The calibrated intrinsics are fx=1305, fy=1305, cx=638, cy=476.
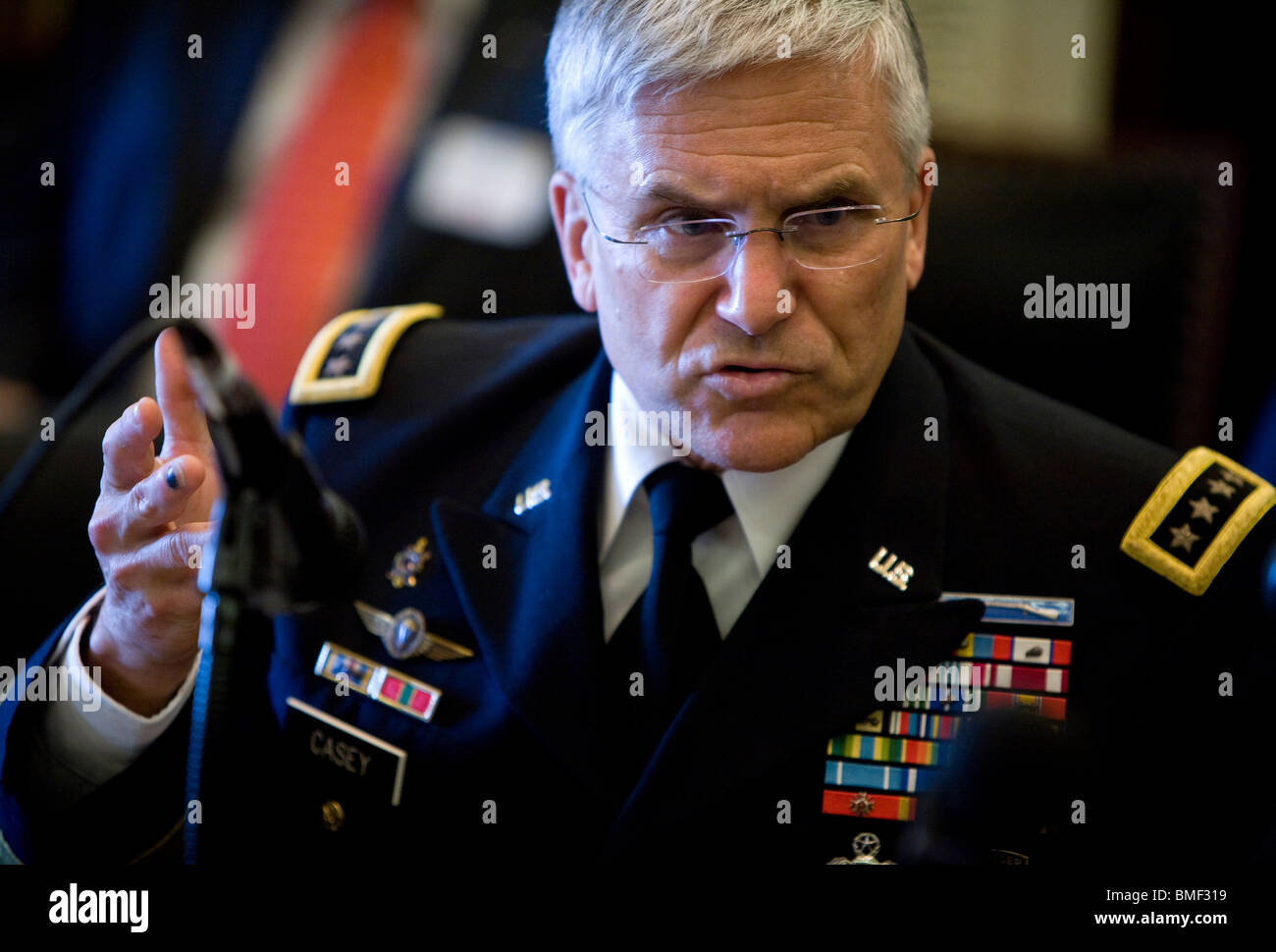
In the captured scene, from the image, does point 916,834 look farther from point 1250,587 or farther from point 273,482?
point 273,482

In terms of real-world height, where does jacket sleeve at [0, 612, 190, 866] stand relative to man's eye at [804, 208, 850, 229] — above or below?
below

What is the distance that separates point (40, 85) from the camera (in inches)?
132

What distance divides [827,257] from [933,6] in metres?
1.99

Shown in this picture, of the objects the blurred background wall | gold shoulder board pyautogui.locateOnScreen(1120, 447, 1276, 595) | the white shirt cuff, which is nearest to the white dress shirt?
the white shirt cuff

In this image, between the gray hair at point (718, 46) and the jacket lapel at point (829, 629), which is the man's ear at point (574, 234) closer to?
the gray hair at point (718, 46)

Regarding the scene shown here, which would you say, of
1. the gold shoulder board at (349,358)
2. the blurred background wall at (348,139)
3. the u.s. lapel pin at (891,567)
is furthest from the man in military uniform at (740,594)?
the blurred background wall at (348,139)

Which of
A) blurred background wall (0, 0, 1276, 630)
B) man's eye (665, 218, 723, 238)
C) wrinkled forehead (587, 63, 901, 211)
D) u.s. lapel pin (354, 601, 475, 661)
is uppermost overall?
blurred background wall (0, 0, 1276, 630)

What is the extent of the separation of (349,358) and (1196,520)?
38.9 inches

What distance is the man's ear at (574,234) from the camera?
1.35 meters

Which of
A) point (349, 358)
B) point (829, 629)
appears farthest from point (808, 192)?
point (349, 358)

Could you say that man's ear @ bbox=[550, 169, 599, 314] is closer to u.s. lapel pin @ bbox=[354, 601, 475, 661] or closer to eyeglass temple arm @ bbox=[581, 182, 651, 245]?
eyeglass temple arm @ bbox=[581, 182, 651, 245]

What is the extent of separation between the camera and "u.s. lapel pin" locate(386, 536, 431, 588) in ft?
4.72

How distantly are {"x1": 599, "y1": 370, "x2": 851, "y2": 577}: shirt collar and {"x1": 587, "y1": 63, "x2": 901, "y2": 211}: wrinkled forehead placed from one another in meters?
0.26

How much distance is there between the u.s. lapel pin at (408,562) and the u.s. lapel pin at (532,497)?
0.11 metres
